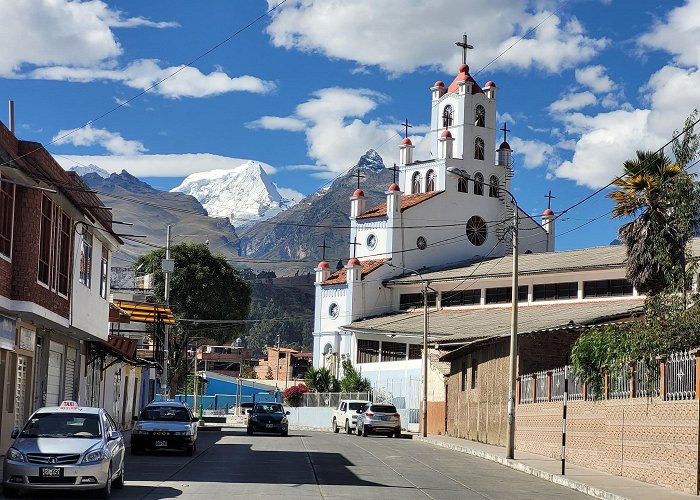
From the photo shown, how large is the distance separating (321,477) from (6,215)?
9.40 meters

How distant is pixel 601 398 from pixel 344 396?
4272cm

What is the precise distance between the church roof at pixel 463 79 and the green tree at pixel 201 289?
80.2ft

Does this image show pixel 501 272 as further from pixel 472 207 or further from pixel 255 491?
pixel 255 491

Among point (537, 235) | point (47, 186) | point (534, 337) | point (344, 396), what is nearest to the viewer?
point (47, 186)

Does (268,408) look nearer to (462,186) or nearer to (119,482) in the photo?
(119,482)

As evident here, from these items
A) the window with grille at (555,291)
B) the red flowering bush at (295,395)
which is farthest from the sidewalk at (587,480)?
the red flowering bush at (295,395)

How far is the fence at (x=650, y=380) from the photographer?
67.8 ft

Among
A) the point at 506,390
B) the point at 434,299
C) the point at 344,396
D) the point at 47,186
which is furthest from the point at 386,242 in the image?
the point at 47,186

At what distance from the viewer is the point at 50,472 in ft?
56.0

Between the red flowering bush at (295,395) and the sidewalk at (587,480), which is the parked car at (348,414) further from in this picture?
the sidewalk at (587,480)

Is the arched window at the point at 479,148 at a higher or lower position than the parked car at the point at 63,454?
higher

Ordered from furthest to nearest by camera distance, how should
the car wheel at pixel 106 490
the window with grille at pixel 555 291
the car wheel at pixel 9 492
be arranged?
the window with grille at pixel 555 291 → the car wheel at pixel 106 490 → the car wheel at pixel 9 492

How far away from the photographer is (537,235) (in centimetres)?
9500

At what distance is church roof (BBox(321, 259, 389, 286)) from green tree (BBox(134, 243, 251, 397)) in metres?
7.85
